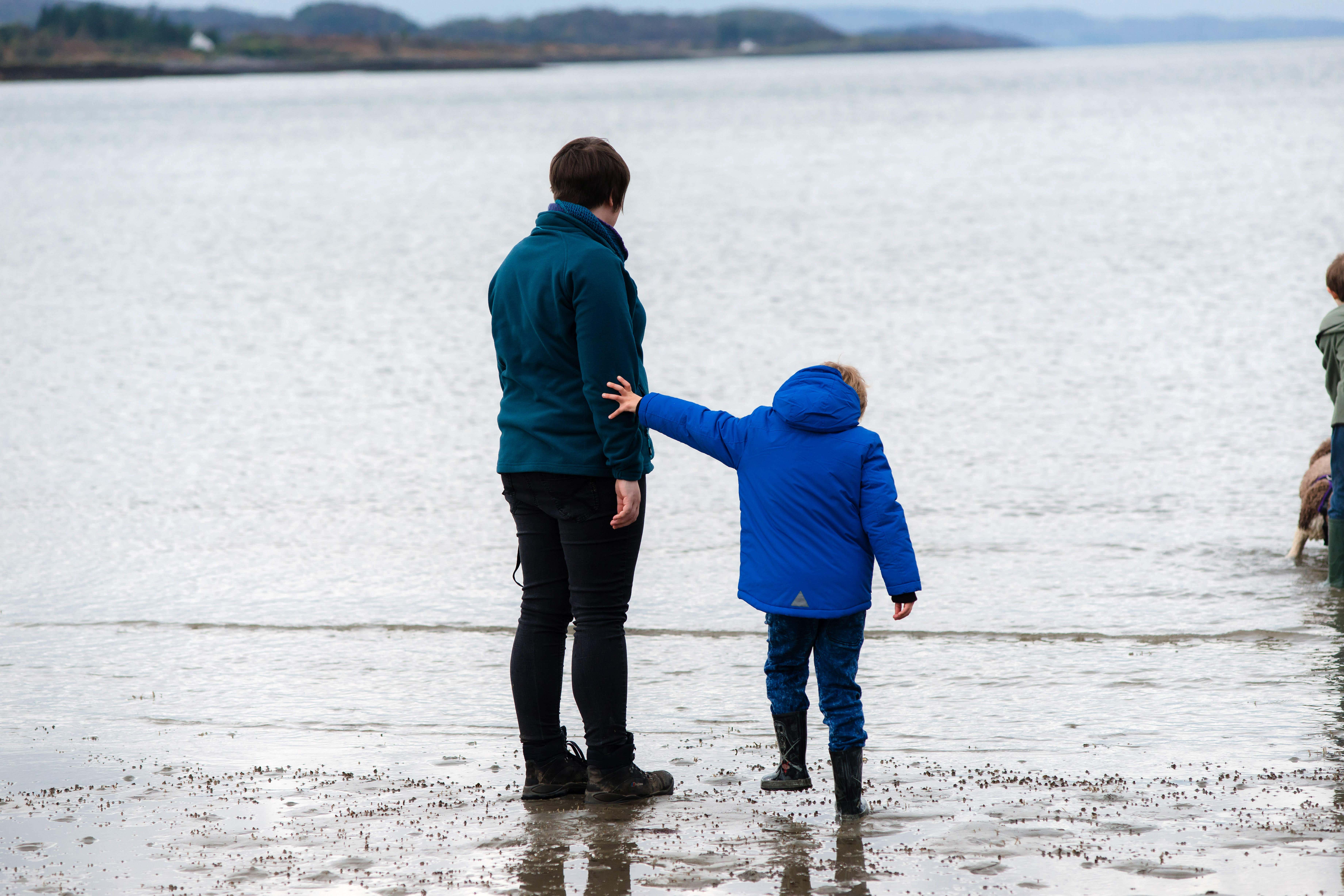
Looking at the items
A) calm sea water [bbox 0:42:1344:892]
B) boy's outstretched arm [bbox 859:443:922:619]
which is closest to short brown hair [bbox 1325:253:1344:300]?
calm sea water [bbox 0:42:1344:892]

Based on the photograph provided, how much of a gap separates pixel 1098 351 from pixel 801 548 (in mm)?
13022

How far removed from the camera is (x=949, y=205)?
37281mm

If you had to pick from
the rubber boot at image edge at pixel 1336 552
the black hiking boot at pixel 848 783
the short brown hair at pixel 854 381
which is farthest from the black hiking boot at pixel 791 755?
the rubber boot at image edge at pixel 1336 552

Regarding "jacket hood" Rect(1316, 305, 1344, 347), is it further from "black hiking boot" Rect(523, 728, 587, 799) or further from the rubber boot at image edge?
"black hiking boot" Rect(523, 728, 587, 799)

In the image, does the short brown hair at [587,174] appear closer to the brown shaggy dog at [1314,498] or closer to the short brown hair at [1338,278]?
the short brown hair at [1338,278]

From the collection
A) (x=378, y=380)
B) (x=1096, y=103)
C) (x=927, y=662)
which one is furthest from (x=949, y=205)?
(x=1096, y=103)

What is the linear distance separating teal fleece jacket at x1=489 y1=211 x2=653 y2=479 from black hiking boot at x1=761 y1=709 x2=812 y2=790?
0.82 m

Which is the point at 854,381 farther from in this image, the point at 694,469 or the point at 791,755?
the point at 694,469

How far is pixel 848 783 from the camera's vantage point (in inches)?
153

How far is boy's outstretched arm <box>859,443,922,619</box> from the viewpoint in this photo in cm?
374

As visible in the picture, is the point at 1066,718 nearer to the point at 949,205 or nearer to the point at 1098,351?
the point at 1098,351

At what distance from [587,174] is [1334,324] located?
149 inches

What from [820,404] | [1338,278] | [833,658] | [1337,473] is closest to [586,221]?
[820,404]

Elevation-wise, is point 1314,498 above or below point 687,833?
above
